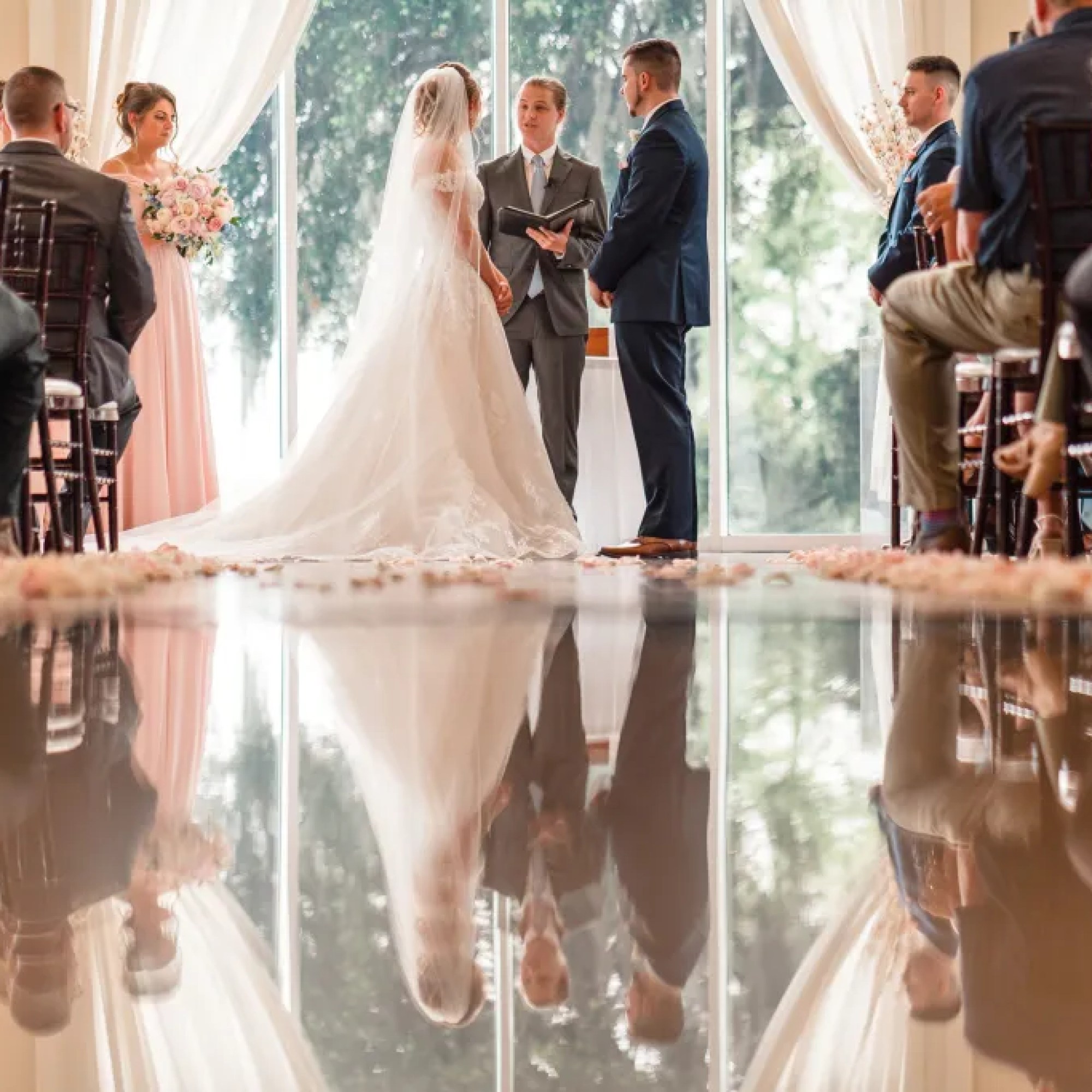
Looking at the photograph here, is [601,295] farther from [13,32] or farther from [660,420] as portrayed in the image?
[13,32]

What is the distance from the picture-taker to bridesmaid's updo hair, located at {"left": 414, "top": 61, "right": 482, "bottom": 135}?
5.82 metres

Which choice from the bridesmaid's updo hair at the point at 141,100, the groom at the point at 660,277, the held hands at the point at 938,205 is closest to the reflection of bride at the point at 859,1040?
the held hands at the point at 938,205

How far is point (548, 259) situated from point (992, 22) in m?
3.27

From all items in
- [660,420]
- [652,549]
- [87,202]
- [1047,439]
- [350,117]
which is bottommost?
[652,549]

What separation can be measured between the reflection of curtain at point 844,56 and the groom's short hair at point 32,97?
4217mm

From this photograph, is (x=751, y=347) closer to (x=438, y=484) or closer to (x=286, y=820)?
(x=438, y=484)

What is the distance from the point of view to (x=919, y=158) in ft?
17.6

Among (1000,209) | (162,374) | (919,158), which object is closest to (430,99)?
(919,158)

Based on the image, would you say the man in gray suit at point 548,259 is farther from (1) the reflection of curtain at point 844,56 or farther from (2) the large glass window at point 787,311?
(2) the large glass window at point 787,311

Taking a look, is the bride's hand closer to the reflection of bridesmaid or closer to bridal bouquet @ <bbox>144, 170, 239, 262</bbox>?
bridal bouquet @ <bbox>144, 170, 239, 262</bbox>

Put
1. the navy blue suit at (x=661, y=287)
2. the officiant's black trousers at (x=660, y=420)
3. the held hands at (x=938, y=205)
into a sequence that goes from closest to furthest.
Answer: the held hands at (x=938, y=205) < the navy blue suit at (x=661, y=287) < the officiant's black trousers at (x=660, y=420)

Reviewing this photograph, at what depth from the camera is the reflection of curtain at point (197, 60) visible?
7922 millimetres

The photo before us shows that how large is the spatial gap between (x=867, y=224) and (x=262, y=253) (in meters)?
3.15

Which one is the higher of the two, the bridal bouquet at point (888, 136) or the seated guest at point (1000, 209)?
the bridal bouquet at point (888, 136)
